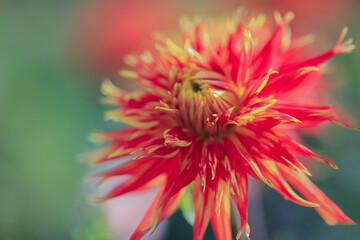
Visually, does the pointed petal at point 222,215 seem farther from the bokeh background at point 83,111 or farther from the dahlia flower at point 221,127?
the bokeh background at point 83,111

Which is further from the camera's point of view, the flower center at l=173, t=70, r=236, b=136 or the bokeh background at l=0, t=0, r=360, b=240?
the bokeh background at l=0, t=0, r=360, b=240

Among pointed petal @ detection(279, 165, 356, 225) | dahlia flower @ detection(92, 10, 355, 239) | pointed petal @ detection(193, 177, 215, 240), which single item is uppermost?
dahlia flower @ detection(92, 10, 355, 239)

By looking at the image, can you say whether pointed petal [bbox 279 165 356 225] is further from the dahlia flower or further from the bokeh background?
the bokeh background

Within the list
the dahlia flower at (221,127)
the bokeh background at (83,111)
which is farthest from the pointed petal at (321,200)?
the bokeh background at (83,111)

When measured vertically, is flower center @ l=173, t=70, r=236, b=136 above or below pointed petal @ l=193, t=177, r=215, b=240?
above

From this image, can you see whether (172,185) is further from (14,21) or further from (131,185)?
(14,21)

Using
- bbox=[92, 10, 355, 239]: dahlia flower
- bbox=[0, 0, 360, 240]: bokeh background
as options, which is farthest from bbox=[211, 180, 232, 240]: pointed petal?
bbox=[0, 0, 360, 240]: bokeh background
